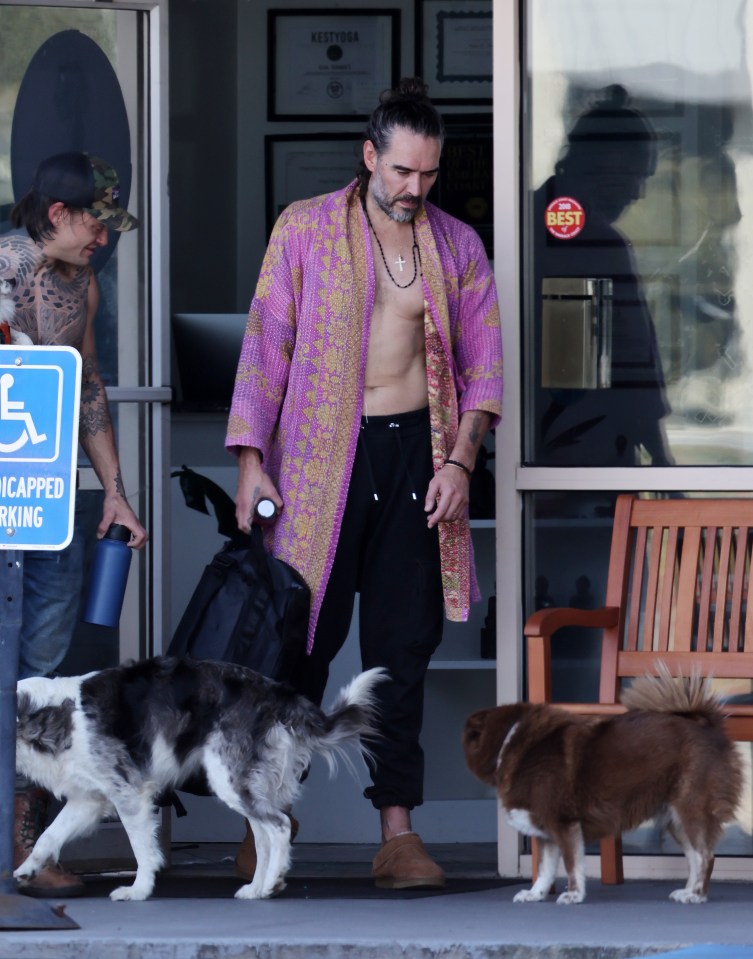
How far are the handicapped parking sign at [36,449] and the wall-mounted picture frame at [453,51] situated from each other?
431cm

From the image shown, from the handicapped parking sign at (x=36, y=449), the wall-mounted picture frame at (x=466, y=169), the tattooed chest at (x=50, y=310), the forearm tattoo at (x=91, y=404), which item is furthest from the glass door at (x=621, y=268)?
the wall-mounted picture frame at (x=466, y=169)

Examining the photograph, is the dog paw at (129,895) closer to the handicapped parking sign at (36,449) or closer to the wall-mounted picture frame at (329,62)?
the handicapped parking sign at (36,449)

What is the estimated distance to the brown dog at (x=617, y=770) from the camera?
171 inches

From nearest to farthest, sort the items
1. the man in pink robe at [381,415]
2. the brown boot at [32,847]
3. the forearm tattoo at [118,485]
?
the brown boot at [32,847] < the man in pink robe at [381,415] < the forearm tattoo at [118,485]

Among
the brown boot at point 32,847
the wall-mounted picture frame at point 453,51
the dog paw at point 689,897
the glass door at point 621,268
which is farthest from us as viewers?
the wall-mounted picture frame at point 453,51

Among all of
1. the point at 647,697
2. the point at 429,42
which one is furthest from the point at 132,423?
the point at 429,42

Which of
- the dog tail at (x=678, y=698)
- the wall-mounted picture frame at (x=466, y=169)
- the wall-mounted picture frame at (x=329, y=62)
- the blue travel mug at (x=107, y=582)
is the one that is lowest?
the dog tail at (x=678, y=698)

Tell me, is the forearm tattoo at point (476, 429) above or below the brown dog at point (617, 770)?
above

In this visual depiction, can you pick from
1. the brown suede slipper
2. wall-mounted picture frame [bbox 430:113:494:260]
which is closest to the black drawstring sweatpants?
the brown suede slipper

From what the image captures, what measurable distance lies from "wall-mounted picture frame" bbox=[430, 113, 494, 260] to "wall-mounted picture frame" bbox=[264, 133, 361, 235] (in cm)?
42

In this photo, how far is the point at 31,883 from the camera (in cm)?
454

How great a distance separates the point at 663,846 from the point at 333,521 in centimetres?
136

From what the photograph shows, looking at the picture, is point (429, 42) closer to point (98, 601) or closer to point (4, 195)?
point (4, 195)

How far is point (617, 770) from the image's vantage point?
4.35m
